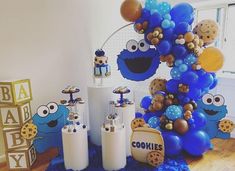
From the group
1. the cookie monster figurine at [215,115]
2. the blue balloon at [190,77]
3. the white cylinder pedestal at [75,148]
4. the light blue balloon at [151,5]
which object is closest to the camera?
the white cylinder pedestal at [75,148]

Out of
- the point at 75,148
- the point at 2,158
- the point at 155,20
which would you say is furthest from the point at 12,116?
the point at 155,20

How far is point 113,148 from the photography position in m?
1.80

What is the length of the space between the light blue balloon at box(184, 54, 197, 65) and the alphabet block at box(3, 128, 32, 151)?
61.9 inches

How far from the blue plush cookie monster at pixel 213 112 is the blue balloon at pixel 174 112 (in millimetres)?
373

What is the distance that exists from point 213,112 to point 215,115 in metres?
0.03

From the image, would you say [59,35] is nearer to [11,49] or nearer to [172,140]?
[11,49]

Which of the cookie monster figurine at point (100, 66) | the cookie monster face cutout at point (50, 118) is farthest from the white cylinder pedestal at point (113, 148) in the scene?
the cookie monster figurine at point (100, 66)

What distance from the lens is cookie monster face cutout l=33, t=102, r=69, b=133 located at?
6.61ft

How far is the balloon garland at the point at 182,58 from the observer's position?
193 cm

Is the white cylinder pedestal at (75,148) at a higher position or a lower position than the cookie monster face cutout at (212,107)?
lower

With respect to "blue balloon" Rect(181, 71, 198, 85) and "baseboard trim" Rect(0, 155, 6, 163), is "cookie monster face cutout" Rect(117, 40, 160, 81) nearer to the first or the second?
"blue balloon" Rect(181, 71, 198, 85)

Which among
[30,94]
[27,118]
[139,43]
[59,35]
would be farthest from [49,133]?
[139,43]

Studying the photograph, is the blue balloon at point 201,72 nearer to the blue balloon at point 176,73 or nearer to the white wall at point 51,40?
the blue balloon at point 176,73

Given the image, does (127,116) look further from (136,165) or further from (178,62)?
(178,62)
